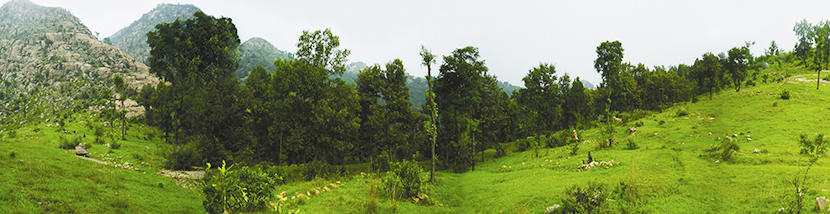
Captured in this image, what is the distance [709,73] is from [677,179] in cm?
Result: 5576

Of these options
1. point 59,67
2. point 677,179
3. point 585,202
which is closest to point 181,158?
point 585,202

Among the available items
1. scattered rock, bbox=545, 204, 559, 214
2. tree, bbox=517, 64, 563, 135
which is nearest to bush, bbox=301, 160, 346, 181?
scattered rock, bbox=545, 204, 559, 214

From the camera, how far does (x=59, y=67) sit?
7569cm

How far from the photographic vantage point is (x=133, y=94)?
227ft

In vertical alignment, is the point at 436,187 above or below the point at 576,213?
below

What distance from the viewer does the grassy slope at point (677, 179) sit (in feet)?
36.5

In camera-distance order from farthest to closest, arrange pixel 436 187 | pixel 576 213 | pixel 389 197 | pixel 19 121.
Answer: pixel 19 121 → pixel 436 187 → pixel 389 197 → pixel 576 213

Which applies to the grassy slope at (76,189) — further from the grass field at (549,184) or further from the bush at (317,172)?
the bush at (317,172)

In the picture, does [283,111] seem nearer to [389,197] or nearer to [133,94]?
[389,197]

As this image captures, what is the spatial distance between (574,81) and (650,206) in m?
38.0

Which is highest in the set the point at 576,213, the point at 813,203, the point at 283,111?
the point at 283,111

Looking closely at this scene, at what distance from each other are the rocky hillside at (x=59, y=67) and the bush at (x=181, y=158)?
62023 millimetres

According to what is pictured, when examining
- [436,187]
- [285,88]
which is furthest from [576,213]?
[285,88]

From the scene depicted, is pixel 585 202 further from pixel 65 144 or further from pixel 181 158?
pixel 65 144
